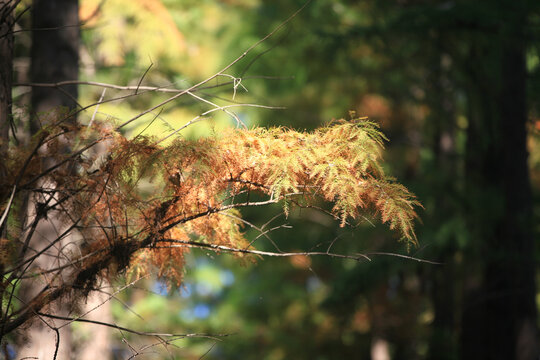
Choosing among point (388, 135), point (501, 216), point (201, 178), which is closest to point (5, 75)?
point (201, 178)

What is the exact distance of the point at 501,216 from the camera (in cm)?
825

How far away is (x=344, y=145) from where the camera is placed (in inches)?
107

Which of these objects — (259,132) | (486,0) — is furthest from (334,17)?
(259,132)

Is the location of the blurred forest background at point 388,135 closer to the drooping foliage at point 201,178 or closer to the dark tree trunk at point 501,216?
the dark tree trunk at point 501,216

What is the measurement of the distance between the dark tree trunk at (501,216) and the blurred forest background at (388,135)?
0.02 m

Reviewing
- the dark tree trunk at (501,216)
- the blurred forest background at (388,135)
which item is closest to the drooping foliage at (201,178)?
the blurred forest background at (388,135)

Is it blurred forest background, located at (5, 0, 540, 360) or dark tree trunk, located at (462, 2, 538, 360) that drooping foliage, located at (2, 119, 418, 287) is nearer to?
blurred forest background, located at (5, 0, 540, 360)

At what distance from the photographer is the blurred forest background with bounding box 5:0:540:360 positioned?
7.58 metres

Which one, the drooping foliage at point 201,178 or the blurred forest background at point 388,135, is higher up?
the blurred forest background at point 388,135

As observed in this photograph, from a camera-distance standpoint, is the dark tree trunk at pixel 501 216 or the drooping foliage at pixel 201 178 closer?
the drooping foliage at pixel 201 178

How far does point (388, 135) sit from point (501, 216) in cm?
327

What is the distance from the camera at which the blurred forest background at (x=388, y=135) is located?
758 cm

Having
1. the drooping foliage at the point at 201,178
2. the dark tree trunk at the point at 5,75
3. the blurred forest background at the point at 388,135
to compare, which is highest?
the blurred forest background at the point at 388,135

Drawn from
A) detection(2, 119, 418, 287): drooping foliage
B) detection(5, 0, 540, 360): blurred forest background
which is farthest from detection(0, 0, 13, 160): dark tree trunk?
detection(5, 0, 540, 360): blurred forest background
